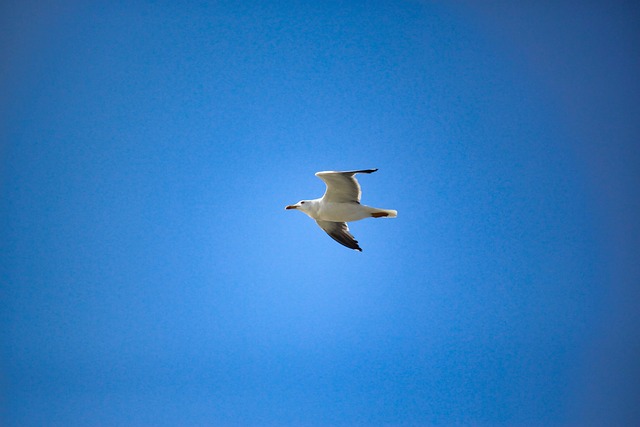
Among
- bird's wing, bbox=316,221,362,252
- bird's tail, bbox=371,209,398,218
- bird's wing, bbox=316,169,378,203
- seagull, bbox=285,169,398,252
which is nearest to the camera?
bird's wing, bbox=316,169,378,203

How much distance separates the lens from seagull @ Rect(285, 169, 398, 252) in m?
11.5

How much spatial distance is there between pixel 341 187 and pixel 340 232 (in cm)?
170

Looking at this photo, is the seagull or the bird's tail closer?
the seagull

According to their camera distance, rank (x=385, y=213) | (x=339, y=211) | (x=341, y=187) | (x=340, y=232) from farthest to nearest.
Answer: (x=340, y=232)
(x=339, y=211)
(x=385, y=213)
(x=341, y=187)

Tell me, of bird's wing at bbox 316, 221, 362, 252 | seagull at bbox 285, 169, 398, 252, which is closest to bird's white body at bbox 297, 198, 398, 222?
seagull at bbox 285, 169, 398, 252

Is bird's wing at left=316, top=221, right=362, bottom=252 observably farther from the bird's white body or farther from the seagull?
the bird's white body

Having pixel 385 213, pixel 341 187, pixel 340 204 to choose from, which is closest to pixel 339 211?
pixel 340 204

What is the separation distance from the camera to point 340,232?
13211 mm

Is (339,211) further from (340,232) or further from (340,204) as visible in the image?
(340,232)

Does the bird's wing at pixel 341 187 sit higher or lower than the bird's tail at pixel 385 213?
higher

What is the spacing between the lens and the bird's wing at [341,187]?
1141 centimetres

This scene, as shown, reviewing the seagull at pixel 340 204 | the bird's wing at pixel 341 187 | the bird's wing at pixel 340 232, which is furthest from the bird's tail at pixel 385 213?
the bird's wing at pixel 340 232

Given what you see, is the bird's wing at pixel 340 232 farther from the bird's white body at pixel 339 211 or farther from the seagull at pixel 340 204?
the bird's white body at pixel 339 211

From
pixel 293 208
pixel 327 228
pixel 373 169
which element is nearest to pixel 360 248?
pixel 327 228
